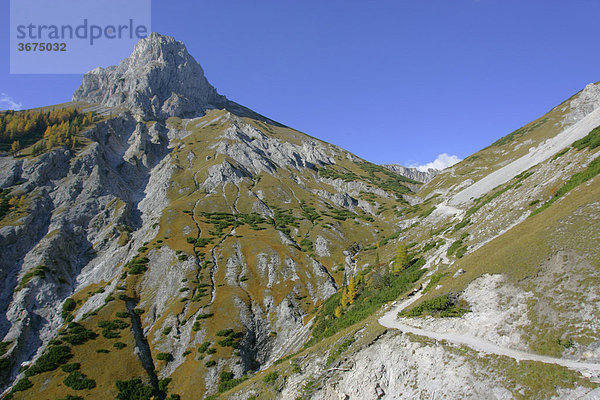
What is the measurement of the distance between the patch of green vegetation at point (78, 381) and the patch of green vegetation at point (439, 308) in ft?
193

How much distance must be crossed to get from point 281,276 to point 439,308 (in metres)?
62.6

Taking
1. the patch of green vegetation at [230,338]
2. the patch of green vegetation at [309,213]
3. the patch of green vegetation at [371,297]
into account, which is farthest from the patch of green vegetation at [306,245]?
the patch of green vegetation at [230,338]

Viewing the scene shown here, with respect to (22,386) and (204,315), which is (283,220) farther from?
(22,386)

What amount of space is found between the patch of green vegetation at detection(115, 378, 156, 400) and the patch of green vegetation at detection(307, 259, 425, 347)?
1241 inches

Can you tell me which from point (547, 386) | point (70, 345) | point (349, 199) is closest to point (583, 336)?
point (547, 386)

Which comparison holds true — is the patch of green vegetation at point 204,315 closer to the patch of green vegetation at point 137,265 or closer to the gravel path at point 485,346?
the patch of green vegetation at point 137,265

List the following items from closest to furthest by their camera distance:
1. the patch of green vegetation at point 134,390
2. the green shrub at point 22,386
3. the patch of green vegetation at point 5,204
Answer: the green shrub at point 22,386, the patch of green vegetation at point 134,390, the patch of green vegetation at point 5,204

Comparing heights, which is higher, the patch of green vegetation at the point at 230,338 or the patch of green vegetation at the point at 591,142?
the patch of green vegetation at the point at 591,142

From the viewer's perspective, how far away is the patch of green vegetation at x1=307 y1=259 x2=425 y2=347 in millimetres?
48094

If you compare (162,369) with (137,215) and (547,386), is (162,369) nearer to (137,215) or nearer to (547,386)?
(547,386)

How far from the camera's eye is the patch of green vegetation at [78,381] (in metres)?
54.3

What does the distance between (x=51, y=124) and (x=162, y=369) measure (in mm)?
179403

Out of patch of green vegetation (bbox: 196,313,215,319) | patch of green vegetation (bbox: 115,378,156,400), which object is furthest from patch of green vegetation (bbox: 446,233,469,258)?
patch of green vegetation (bbox: 115,378,156,400)

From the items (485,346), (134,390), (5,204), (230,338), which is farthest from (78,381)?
(5,204)
